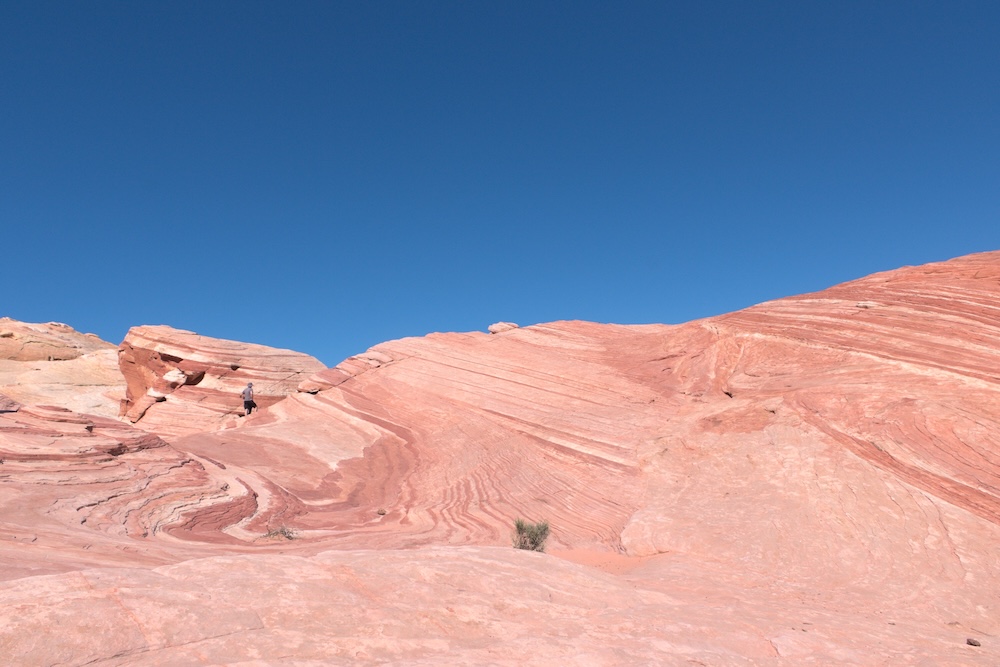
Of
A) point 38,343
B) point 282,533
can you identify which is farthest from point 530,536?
point 38,343

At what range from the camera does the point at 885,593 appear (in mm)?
9008

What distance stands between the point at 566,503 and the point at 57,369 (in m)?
43.3

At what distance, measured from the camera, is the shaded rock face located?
27.6 metres

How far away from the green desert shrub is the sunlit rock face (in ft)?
109

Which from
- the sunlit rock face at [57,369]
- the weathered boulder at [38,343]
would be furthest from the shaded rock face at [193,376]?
the weathered boulder at [38,343]

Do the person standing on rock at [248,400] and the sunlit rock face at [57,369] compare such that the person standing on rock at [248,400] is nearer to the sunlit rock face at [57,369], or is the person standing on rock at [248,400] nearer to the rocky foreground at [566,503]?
the rocky foreground at [566,503]

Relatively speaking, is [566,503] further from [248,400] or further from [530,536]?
[248,400]

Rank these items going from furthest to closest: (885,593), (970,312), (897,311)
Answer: (897,311)
(970,312)
(885,593)

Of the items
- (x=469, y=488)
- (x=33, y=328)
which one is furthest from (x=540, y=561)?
(x=33, y=328)

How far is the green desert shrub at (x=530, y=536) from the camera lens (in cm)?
1219

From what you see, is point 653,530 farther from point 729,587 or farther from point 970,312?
point 970,312

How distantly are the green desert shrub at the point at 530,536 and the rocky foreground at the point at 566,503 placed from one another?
0.35 m

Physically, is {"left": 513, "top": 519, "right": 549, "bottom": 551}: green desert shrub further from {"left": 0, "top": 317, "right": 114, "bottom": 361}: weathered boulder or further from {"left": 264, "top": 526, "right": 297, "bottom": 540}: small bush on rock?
{"left": 0, "top": 317, "right": 114, "bottom": 361}: weathered boulder

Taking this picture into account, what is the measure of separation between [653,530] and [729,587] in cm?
354
